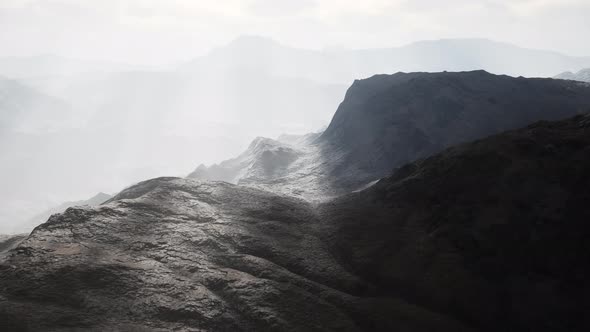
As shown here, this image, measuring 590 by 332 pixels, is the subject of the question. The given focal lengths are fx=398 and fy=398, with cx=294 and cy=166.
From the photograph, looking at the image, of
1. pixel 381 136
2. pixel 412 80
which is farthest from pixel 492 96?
pixel 381 136

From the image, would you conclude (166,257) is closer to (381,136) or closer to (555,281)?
(555,281)

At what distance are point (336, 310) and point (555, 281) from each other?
12129mm

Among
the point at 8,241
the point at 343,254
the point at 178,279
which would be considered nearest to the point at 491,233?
the point at 343,254

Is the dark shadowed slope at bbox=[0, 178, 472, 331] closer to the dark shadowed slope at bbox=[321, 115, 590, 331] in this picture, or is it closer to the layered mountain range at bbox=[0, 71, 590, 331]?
the layered mountain range at bbox=[0, 71, 590, 331]

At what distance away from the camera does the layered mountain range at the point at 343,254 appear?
788 inches

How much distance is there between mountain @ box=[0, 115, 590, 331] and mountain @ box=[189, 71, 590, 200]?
3301 centimetres

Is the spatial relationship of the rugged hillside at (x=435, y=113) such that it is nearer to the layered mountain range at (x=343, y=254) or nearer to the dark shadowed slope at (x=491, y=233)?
the dark shadowed slope at (x=491, y=233)

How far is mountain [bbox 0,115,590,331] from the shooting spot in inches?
786

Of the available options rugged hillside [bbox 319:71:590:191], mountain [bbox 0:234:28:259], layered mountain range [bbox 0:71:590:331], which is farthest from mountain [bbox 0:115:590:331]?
rugged hillside [bbox 319:71:590:191]

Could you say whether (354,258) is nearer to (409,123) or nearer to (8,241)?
(8,241)

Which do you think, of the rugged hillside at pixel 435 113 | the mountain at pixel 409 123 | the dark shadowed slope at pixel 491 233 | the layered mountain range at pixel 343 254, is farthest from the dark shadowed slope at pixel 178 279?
the rugged hillside at pixel 435 113

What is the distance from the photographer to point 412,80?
88.2 metres

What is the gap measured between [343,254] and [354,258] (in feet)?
3.32

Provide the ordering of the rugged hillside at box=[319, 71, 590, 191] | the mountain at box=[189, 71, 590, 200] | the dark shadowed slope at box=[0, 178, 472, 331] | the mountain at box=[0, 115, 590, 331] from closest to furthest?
the dark shadowed slope at box=[0, 178, 472, 331] → the mountain at box=[0, 115, 590, 331] → the mountain at box=[189, 71, 590, 200] → the rugged hillside at box=[319, 71, 590, 191]
